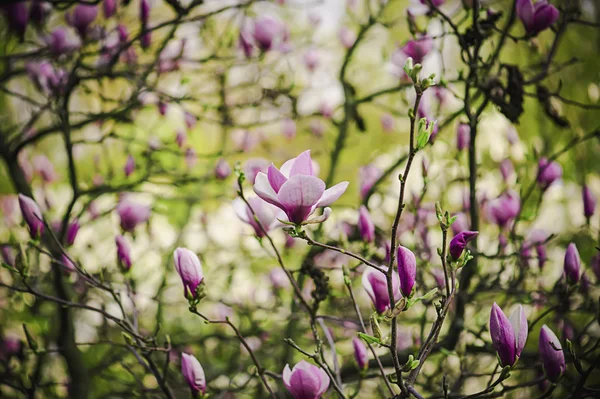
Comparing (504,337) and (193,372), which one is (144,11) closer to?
(193,372)

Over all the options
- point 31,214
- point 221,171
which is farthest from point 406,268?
point 221,171

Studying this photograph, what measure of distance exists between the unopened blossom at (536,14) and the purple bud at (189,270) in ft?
2.73

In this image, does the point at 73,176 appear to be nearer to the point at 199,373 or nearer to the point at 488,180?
the point at 199,373

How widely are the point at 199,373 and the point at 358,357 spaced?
304 mm

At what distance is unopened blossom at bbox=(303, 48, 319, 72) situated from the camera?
7.88 feet

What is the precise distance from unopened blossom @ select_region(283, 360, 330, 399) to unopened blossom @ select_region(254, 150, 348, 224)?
23 centimetres

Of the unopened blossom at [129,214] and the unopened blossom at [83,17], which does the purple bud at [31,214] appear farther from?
the unopened blossom at [83,17]

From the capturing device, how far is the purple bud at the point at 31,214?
0.95m

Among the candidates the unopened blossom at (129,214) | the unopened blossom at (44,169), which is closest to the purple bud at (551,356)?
the unopened blossom at (129,214)

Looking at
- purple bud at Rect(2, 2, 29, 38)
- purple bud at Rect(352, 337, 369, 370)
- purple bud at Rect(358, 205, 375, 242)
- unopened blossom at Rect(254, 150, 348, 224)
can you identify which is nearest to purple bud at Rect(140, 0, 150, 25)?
purple bud at Rect(2, 2, 29, 38)

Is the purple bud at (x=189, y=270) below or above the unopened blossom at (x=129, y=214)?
below

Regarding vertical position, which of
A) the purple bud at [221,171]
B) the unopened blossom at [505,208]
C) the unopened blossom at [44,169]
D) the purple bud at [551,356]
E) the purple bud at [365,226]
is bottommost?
the purple bud at [551,356]

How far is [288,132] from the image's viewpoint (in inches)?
100

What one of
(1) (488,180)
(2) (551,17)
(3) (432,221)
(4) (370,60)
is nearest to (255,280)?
(3) (432,221)
